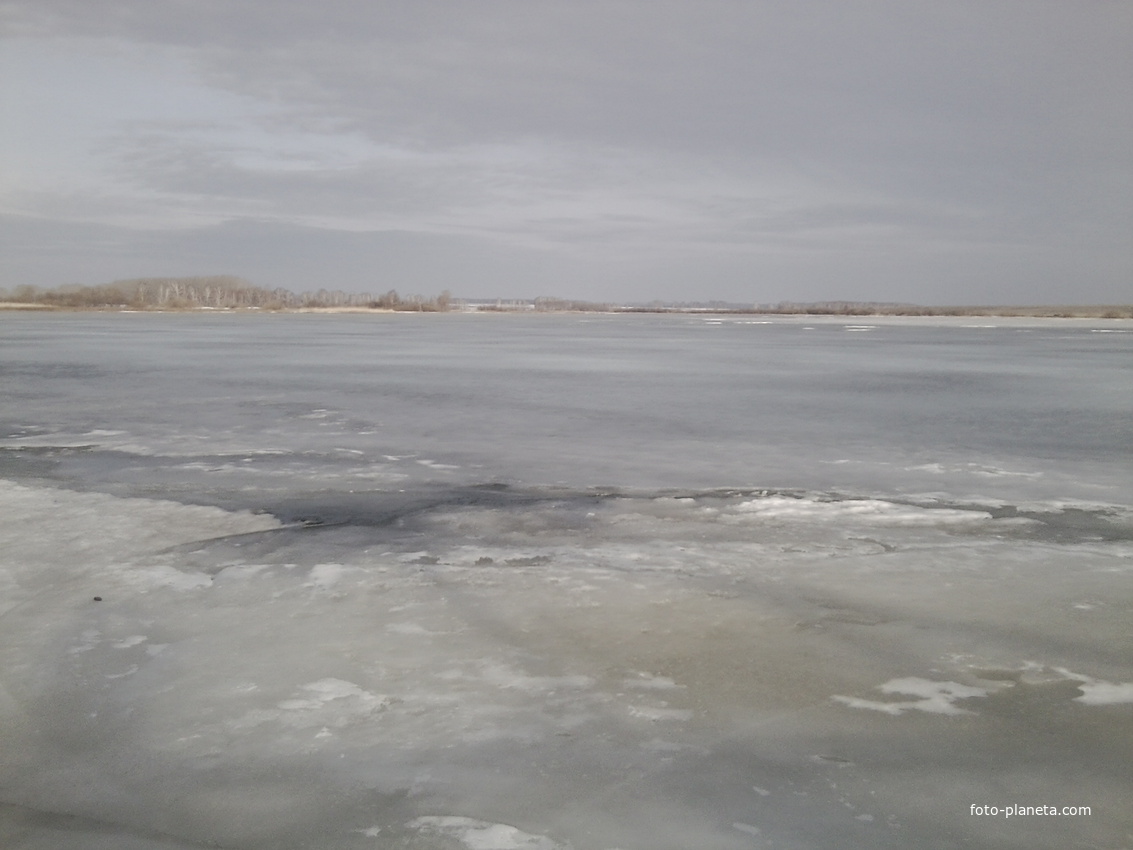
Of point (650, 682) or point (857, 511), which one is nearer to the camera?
point (650, 682)

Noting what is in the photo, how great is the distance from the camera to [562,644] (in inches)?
137

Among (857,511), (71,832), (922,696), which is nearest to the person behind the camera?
(71,832)

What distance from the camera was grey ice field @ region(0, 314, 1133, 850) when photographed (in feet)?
7.87

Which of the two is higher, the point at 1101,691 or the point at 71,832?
the point at 1101,691

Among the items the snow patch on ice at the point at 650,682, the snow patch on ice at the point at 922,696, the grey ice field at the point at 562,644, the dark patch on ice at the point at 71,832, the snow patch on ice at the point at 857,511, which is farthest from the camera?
the snow patch on ice at the point at 857,511

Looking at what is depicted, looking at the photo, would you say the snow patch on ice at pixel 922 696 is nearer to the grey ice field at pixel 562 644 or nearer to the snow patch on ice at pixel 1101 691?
the grey ice field at pixel 562 644

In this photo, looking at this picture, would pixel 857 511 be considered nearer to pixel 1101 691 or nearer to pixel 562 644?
pixel 1101 691

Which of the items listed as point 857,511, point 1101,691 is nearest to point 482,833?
point 1101,691

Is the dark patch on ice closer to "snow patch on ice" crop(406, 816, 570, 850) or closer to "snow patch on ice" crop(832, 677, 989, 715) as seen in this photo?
"snow patch on ice" crop(406, 816, 570, 850)

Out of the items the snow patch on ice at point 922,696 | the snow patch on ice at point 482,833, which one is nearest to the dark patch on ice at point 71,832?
the snow patch on ice at point 482,833

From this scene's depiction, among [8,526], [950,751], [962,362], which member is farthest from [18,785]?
[962,362]

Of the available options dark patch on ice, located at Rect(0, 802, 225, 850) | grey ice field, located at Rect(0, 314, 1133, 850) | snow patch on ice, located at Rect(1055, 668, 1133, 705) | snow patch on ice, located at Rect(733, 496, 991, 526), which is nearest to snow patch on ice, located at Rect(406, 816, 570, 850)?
grey ice field, located at Rect(0, 314, 1133, 850)

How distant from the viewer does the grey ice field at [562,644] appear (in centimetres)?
240

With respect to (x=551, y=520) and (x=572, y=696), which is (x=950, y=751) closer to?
(x=572, y=696)
